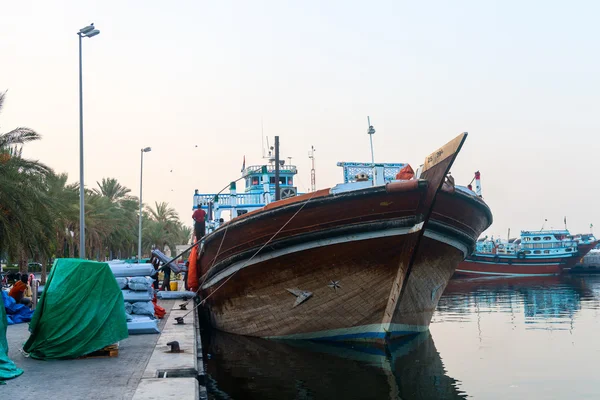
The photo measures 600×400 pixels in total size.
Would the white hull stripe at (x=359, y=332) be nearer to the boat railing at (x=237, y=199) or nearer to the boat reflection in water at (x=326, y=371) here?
the boat reflection in water at (x=326, y=371)

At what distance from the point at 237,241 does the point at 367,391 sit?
5054 mm

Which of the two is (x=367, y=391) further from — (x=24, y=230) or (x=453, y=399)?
(x=24, y=230)

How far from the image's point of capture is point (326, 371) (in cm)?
1009

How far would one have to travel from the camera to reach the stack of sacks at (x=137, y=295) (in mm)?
11062

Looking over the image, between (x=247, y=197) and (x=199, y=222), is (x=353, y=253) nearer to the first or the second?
(x=199, y=222)

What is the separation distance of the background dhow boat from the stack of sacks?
2113 mm

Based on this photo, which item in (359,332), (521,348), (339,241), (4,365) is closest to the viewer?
(4,365)

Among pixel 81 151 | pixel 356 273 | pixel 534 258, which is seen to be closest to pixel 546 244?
pixel 534 258

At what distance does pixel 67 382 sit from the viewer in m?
6.77

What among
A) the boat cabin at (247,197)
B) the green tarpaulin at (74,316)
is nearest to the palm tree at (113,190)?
the boat cabin at (247,197)

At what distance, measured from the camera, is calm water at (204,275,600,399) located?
8.86m

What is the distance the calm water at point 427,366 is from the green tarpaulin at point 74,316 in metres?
1.84

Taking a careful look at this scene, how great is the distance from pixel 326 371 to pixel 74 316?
4.07 meters

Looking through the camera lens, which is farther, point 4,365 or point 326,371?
point 326,371
